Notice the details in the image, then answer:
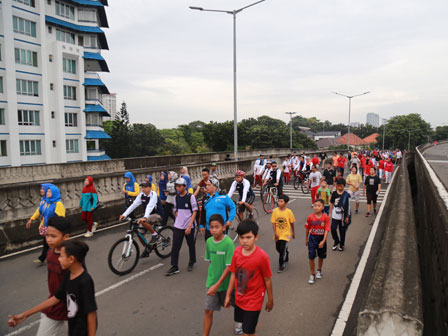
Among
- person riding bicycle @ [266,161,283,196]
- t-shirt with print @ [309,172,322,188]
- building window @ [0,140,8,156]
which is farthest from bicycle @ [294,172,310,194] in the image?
building window @ [0,140,8,156]

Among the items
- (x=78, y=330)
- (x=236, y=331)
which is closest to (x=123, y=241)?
(x=236, y=331)

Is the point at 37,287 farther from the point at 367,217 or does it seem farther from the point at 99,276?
the point at 367,217

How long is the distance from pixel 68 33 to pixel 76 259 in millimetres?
47041

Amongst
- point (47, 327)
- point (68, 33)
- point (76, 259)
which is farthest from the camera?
point (68, 33)

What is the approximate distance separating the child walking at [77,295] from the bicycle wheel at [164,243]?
4607mm

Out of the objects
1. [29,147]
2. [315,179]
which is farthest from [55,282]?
[29,147]

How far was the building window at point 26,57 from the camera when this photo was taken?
119 feet

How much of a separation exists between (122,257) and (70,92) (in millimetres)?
41043

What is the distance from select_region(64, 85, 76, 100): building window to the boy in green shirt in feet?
143

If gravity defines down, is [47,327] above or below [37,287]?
above

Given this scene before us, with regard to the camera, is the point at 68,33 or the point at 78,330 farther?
the point at 68,33

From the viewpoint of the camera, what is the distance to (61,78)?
1587 inches

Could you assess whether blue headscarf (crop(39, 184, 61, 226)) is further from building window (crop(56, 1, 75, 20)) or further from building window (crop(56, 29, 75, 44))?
building window (crop(56, 1, 75, 20))

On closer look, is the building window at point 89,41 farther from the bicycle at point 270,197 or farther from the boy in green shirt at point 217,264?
the boy in green shirt at point 217,264
